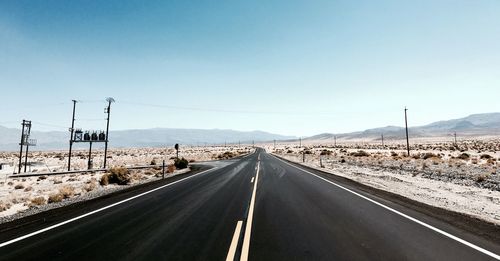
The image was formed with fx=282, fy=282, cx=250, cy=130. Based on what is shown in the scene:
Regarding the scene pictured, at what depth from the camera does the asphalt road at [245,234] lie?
216 inches

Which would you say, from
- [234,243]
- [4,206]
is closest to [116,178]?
[4,206]

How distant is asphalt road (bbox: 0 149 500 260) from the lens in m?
5.49

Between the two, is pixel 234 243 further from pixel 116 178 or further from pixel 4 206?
pixel 116 178

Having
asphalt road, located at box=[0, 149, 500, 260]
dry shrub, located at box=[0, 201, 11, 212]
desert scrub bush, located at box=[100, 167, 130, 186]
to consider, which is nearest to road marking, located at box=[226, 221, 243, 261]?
asphalt road, located at box=[0, 149, 500, 260]

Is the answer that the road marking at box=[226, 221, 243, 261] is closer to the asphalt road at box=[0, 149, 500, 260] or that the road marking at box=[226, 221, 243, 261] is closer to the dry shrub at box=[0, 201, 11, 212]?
the asphalt road at box=[0, 149, 500, 260]

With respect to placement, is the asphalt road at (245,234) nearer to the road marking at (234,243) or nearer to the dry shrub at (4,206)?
the road marking at (234,243)

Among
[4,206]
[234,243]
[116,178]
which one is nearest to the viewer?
[234,243]

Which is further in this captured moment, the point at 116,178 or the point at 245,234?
the point at 116,178

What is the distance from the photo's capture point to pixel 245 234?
6660mm

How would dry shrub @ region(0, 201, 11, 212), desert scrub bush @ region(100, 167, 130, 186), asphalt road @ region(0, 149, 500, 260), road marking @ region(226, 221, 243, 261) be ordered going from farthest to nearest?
desert scrub bush @ region(100, 167, 130, 186) → dry shrub @ region(0, 201, 11, 212) → asphalt road @ region(0, 149, 500, 260) → road marking @ region(226, 221, 243, 261)

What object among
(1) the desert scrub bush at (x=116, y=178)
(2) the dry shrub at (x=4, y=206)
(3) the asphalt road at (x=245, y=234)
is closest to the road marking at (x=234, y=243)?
(3) the asphalt road at (x=245, y=234)

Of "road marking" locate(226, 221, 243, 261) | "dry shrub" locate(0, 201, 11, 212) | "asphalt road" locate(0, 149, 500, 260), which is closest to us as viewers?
"road marking" locate(226, 221, 243, 261)

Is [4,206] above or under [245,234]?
under

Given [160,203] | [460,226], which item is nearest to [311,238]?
[460,226]
